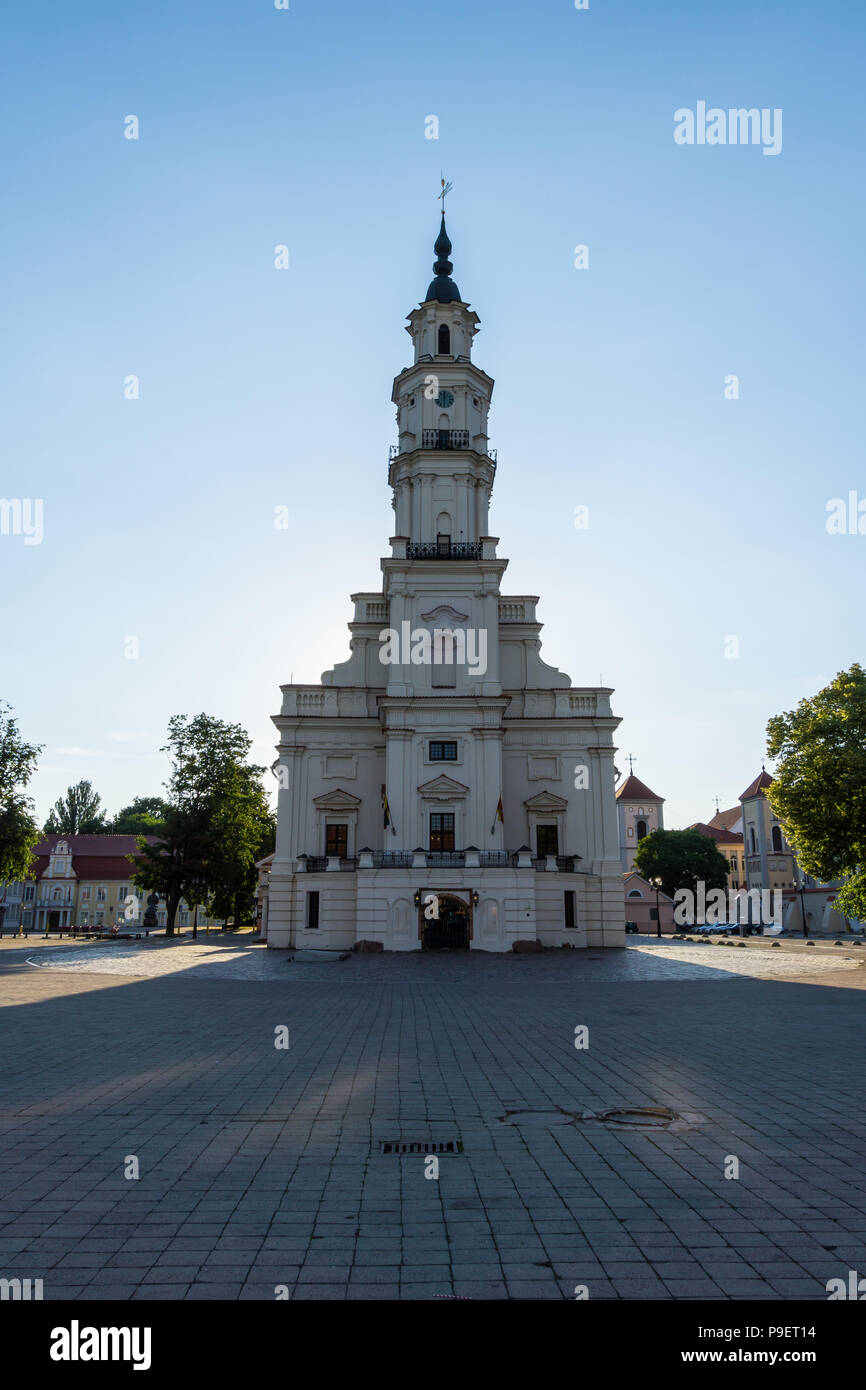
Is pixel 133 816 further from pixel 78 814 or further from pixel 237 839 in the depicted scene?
pixel 237 839

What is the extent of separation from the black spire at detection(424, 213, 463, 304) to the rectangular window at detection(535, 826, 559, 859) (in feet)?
96.3

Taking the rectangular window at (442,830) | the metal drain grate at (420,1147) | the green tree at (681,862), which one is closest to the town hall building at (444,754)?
the rectangular window at (442,830)

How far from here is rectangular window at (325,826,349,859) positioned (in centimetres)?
4234

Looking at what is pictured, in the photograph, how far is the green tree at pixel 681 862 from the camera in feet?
273

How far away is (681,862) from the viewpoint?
83062mm

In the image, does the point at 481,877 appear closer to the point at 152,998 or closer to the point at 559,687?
the point at 559,687

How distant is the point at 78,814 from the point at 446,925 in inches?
3644

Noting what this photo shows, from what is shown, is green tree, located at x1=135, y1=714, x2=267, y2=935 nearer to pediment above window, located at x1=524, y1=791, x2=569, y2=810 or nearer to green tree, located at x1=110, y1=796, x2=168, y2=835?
pediment above window, located at x1=524, y1=791, x2=569, y2=810

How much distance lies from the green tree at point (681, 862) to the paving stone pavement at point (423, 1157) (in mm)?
69361

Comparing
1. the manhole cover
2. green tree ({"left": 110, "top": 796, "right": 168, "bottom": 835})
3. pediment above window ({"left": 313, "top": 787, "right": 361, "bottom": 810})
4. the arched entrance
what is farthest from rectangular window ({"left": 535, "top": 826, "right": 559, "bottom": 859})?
green tree ({"left": 110, "top": 796, "right": 168, "bottom": 835})

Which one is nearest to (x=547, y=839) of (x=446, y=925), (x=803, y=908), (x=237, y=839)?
(x=446, y=925)

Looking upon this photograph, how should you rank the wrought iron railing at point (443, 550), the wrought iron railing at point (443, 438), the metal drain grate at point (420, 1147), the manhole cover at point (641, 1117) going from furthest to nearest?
1. the wrought iron railing at point (443, 438)
2. the wrought iron railing at point (443, 550)
3. the manhole cover at point (641, 1117)
4. the metal drain grate at point (420, 1147)

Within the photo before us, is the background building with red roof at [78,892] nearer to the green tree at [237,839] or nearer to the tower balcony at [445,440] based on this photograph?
the green tree at [237,839]

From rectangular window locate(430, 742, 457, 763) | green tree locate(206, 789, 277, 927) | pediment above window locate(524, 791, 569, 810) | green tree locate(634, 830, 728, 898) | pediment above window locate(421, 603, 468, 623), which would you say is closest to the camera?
rectangular window locate(430, 742, 457, 763)
